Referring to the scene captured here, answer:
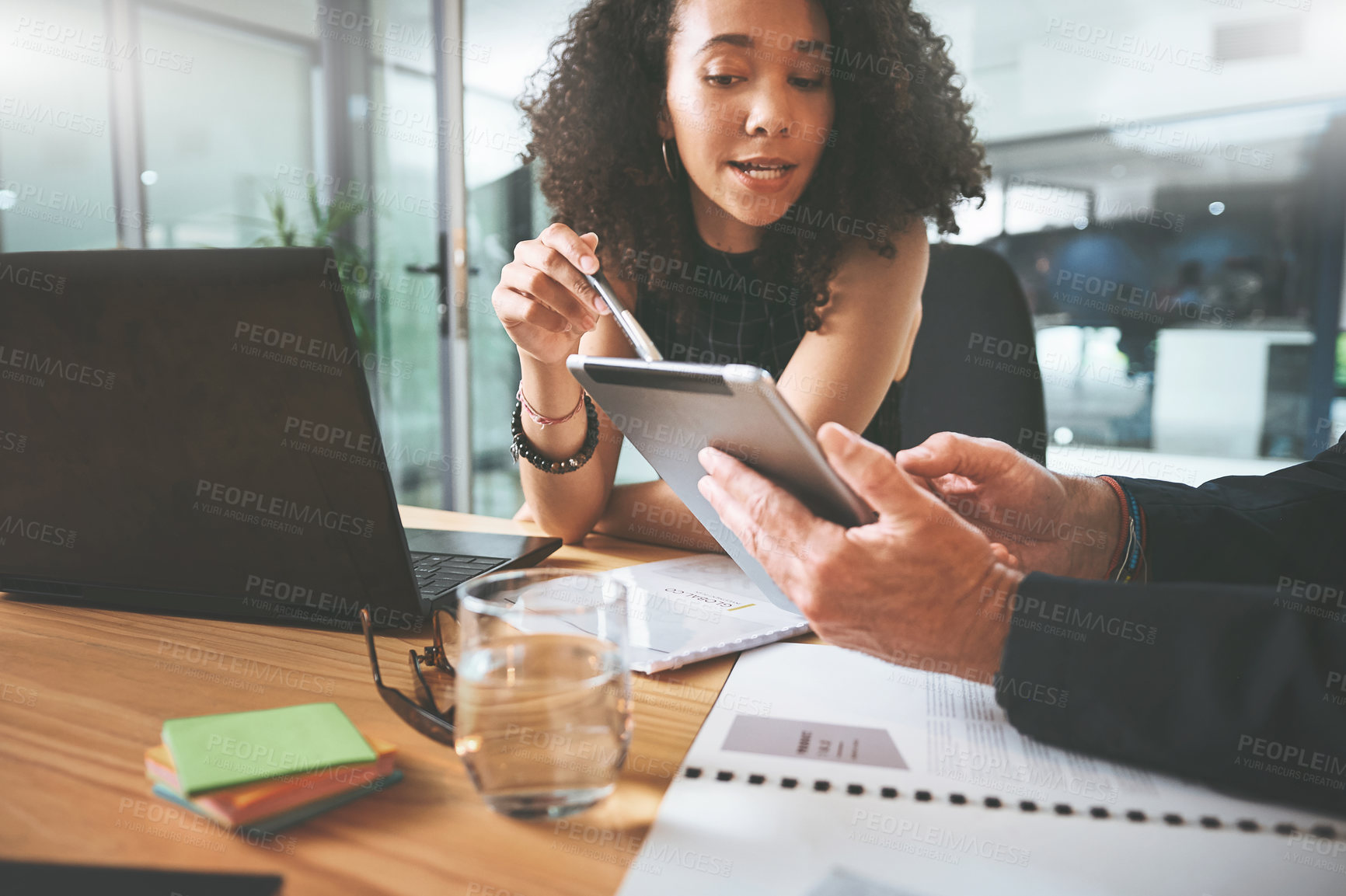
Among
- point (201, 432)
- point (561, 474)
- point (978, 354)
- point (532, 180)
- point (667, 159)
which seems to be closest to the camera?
point (201, 432)

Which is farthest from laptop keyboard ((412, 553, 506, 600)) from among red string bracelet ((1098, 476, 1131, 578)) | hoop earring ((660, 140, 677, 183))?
hoop earring ((660, 140, 677, 183))

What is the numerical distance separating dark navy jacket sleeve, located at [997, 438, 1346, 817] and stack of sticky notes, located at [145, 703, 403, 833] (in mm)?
394

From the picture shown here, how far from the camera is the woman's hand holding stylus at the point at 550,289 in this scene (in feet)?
3.15

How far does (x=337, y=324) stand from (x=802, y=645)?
0.45 metres

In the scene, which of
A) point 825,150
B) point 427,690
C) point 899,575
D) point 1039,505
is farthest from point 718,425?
point 825,150

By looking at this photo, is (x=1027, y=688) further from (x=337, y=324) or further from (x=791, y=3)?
(x=791, y=3)

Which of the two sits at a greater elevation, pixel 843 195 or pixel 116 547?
pixel 843 195

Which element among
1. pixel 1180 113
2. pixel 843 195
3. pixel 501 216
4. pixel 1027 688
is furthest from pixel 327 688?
pixel 1180 113

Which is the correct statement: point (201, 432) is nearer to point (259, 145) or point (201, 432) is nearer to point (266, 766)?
point (266, 766)

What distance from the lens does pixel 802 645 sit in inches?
28.0

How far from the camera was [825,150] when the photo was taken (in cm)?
146

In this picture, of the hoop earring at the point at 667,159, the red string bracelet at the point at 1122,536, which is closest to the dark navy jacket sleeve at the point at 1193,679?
the red string bracelet at the point at 1122,536

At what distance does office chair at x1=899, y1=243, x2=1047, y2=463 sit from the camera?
1.38 m

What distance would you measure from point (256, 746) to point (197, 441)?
0.34 metres
